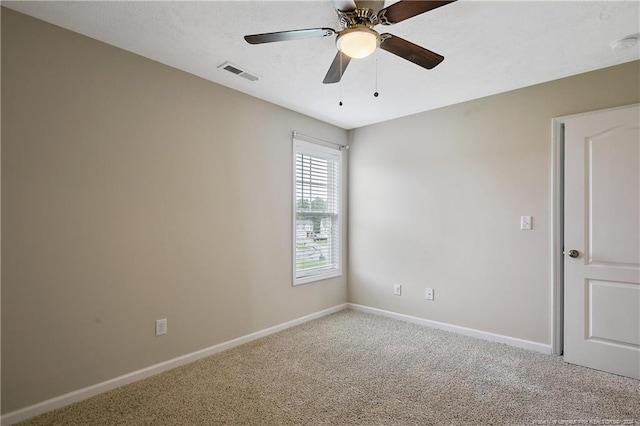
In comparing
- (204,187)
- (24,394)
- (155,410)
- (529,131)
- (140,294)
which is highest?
(529,131)

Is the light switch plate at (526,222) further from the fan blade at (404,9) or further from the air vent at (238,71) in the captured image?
the air vent at (238,71)

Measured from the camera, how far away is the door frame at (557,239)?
117 inches

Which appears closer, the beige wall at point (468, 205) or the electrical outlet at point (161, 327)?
the electrical outlet at point (161, 327)

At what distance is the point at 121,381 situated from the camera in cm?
245

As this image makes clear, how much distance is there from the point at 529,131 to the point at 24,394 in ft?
14.3

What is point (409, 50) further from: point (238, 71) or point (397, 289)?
point (397, 289)

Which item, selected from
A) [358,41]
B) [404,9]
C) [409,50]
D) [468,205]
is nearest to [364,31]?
[358,41]

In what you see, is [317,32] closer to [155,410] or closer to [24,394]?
[155,410]

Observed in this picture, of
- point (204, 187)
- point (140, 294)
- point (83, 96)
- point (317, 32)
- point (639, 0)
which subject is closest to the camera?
point (317, 32)

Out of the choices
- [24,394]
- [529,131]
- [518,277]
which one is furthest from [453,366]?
[24,394]

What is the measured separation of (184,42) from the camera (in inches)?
94.0

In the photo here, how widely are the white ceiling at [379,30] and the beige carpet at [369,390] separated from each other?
8.08ft

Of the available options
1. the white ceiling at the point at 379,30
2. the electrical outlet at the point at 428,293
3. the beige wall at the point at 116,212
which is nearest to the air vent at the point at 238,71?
the white ceiling at the point at 379,30

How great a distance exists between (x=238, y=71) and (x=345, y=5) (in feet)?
4.77
